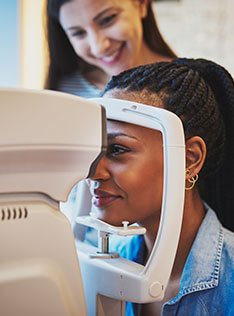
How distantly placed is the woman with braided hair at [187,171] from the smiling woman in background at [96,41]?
1.39ft

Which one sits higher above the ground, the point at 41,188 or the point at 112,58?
the point at 112,58

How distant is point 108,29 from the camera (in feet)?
4.86

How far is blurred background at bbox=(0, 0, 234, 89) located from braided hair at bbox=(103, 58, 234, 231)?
0.71 metres

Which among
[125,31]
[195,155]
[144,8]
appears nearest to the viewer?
[195,155]

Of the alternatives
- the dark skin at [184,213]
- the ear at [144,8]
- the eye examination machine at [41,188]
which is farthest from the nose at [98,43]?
the eye examination machine at [41,188]

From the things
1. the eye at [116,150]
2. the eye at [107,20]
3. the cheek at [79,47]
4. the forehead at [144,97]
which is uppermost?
the eye at [107,20]

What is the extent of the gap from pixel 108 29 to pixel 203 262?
899 mm

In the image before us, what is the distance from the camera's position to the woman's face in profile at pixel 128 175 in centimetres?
86

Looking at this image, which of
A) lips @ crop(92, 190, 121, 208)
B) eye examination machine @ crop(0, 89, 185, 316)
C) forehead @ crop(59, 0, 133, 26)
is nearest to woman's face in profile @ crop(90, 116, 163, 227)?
lips @ crop(92, 190, 121, 208)

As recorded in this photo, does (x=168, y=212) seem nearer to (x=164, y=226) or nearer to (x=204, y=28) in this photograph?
(x=164, y=226)

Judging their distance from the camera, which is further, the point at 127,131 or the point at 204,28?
the point at 204,28

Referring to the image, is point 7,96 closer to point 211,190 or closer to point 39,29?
point 211,190

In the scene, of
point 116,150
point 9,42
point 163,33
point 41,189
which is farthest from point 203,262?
point 9,42

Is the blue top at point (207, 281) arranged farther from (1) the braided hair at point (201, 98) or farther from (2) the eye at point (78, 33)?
(2) the eye at point (78, 33)
